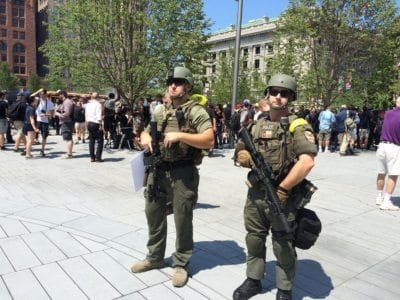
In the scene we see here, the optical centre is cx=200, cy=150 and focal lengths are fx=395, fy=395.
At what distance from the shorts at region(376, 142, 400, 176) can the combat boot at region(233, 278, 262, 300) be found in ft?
13.2

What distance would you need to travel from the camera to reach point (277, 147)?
3035 millimetres

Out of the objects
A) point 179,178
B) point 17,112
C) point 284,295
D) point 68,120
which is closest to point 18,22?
point 17,112

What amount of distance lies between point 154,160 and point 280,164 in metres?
1.11

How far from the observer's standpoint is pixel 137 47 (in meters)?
12.7

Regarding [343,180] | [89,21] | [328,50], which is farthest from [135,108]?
[328,50]

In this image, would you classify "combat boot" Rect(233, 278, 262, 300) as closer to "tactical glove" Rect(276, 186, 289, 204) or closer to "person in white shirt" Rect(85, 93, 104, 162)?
"tactical glove" Rect(276, 186, 289, 204)

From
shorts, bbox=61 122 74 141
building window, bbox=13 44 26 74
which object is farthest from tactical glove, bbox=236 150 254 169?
building window, bbox=13 44 26 74

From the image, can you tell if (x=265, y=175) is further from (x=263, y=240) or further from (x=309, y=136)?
(x=263, y=240)

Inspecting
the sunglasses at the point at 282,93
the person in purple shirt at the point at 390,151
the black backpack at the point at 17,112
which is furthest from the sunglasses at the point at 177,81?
the black backpack at the point at 17,112

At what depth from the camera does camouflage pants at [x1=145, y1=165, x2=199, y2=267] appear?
3436mm

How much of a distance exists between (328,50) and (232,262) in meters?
16.1

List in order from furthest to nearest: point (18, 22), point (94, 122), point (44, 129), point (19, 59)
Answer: point (19, 59) < point (18, 22) < point (44, 129) < point (94, 122)

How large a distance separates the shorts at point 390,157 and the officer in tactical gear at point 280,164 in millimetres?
3966

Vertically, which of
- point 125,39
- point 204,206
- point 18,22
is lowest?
point 204,206
